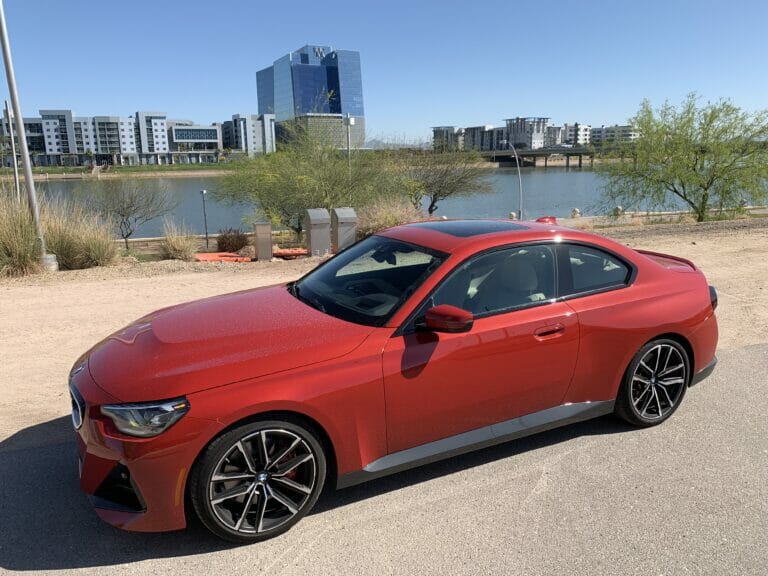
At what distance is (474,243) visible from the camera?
369cm

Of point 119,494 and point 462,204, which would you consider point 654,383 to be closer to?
point 119,494

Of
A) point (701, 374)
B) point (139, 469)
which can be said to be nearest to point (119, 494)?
point (139, 469)

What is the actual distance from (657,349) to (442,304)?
1.78m

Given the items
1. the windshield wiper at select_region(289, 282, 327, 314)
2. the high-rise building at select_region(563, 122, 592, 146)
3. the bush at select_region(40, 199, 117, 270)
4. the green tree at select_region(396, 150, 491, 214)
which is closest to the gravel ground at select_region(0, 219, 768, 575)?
the windshield wiper at select_region(289, 282, 327, 314)

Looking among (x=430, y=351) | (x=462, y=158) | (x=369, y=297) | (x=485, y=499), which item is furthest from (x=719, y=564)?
(x=462, y=158)

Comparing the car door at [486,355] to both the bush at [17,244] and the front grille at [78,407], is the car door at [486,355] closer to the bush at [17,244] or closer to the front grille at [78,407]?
the front grille at [78,407]

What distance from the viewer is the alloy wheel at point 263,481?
2818 mm

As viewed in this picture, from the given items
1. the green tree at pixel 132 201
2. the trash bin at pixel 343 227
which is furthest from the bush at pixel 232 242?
the trash bin at pixel 343 227

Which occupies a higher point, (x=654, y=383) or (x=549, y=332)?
(x=549, y=332)

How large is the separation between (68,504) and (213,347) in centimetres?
129

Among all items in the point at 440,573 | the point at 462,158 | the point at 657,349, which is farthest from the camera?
the point at 462,158

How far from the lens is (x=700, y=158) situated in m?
23.8

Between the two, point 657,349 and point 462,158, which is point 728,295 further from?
point 462,158

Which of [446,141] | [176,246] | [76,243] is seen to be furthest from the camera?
[446,141]
